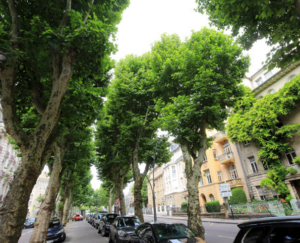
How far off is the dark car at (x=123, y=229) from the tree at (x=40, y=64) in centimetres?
559

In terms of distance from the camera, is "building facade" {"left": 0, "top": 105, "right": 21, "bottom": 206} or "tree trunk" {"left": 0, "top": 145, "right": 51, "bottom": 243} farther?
"building facade" {"left": 0, "top": 105, "right": 21, "bottom": 206}

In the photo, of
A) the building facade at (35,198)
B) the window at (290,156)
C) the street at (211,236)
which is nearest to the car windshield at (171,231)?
the street at (211,236)

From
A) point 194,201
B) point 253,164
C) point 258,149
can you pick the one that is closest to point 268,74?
point 258,149

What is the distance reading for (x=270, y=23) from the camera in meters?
6.00

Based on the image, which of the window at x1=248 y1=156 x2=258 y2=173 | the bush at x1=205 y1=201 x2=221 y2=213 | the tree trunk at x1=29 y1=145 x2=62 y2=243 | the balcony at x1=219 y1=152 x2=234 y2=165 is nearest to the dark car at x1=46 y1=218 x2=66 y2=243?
the tree trunk at x1=29 y1=145 x2=62 y2=243

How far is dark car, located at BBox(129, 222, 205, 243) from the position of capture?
5352 mm

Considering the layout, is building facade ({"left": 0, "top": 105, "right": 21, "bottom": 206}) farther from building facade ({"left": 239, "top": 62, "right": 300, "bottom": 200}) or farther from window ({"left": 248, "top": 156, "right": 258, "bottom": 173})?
window ({"left": 248, "top": 156, "right": 258, "bottom": 173})

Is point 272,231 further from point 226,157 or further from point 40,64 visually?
point 226,157

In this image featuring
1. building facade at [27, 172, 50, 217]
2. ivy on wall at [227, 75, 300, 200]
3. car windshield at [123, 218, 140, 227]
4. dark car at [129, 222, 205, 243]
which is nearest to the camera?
dark car at [129, 222, 205, 243]

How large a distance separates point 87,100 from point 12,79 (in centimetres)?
292

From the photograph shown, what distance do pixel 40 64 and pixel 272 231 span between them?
8456mm

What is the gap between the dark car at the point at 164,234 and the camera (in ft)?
17.6

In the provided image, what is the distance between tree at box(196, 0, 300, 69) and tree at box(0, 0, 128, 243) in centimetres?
423

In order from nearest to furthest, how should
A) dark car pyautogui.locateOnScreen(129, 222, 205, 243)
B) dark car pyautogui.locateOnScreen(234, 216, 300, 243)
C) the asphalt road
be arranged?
dark car pyautogui.locateOnScreen(234, 216, 300, 243)
dark car pyautogui.locateOnScreen(129, 222, 205, 243)
the asphalt road
